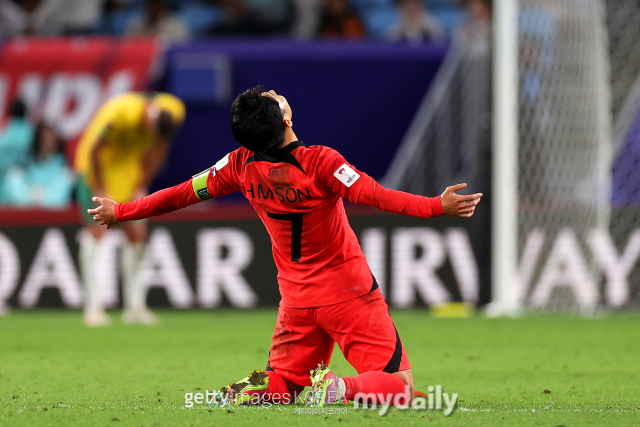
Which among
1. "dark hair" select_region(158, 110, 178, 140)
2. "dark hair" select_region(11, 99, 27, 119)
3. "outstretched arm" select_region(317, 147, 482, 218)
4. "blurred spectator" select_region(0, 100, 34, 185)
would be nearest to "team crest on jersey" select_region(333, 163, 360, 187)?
A: "outstretched arm" select_region(317, 147, 482, 218)

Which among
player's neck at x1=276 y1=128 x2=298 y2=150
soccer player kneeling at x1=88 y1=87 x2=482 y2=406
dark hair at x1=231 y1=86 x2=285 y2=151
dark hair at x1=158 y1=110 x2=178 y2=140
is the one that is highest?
dark hair at x1=158 y1=110 x2=178 y2=140

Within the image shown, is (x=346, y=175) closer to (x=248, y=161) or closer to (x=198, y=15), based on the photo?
(x=248, y=161)

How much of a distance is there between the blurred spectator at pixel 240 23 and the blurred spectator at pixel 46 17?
1507 mm

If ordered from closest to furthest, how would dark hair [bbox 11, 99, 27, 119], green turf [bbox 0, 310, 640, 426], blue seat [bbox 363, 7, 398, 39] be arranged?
green turf [bbox 0, 310, 640, 426] < dark hair [bbox 11, 99, 27, 119] < blue seat [bbox 363, 7, 398, 39]

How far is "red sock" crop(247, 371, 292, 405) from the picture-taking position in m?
3.95

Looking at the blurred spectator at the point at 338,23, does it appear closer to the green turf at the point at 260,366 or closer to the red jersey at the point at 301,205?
the green turf at the point at 260,366

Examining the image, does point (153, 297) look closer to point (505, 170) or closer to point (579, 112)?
point (505, 170)

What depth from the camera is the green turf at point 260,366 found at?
12.1 feet

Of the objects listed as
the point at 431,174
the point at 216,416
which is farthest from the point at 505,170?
the point at 216,416

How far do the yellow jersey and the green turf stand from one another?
1183 millimetres

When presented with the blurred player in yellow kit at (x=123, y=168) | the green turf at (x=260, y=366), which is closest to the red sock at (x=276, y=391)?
the green turf at (x=260, y=366)

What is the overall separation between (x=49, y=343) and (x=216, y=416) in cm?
346

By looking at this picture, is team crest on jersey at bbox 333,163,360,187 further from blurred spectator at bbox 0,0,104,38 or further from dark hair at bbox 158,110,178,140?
blurred spectator at bbox 0,0,104,38

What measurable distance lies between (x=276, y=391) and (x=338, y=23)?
333 inches
